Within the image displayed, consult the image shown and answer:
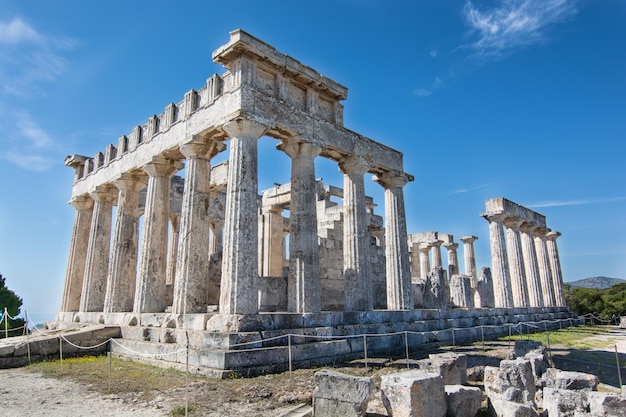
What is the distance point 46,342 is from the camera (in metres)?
14.4

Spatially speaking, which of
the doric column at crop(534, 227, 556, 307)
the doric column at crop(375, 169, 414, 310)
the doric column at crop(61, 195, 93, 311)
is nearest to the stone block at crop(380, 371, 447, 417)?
the doric column at crop(375, 169, 414, 310)

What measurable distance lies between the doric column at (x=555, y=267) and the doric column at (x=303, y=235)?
28.4 meters

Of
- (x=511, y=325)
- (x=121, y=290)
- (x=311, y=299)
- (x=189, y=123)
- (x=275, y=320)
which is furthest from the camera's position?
(x=511, y=325)

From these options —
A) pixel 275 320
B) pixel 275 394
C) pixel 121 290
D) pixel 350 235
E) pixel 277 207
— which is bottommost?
pixel 275 394

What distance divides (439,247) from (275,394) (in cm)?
3077

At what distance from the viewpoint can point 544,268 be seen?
3434 cm

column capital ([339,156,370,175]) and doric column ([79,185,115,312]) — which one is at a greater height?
column capital ([339,156,370,175])

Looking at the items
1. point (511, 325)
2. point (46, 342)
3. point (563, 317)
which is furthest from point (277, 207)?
point (563, 317)

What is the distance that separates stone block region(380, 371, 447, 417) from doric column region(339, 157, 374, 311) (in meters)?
8.41

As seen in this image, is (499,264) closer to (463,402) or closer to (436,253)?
(436,253)

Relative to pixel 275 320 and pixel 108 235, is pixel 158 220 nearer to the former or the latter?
pixel 108 235

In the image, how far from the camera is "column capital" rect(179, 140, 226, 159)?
15.1 meters

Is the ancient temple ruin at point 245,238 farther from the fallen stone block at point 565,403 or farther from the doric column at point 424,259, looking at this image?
the doric column at point 424,259

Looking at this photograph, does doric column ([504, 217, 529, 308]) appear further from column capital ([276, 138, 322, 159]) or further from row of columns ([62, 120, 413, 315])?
column capital ([276, 138, 322, 159])
